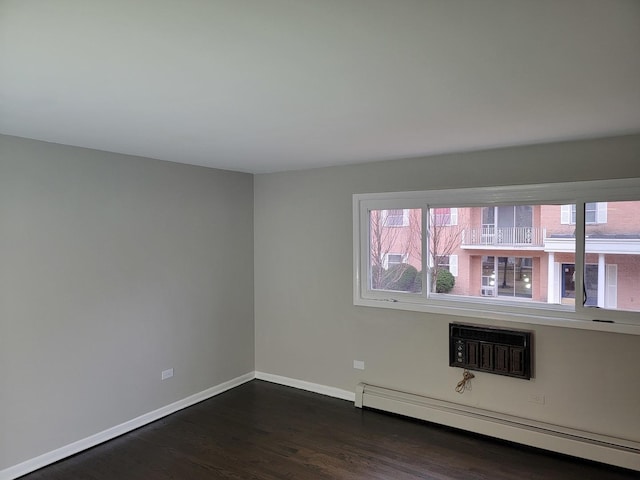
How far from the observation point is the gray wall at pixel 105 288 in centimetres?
306

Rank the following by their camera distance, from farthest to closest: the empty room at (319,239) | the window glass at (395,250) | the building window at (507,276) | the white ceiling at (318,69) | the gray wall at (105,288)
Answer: the window glass at (395,250), the building window at (507,276), the gray wall at (105,288), the empty room at (319,239), the white ceiling at (318,69)

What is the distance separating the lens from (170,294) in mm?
4148

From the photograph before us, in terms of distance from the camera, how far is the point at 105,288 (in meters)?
3.60

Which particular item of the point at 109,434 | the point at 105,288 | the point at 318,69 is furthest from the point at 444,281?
the point at 109,434

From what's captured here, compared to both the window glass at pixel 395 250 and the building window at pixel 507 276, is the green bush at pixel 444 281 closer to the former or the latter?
the window glass at pixel 395 250

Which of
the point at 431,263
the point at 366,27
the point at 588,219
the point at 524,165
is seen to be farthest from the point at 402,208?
the point at 366,27

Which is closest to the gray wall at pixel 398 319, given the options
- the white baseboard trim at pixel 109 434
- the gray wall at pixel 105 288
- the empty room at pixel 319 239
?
the empty room at pixel 319 239

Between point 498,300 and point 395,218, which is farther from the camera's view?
point 395,218

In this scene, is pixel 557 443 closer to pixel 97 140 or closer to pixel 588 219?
pixel 588 219

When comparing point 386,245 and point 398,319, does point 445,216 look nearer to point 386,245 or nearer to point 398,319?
point 386,245

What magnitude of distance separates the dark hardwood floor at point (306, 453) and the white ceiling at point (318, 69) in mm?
2433

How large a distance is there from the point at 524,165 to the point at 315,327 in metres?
2.60

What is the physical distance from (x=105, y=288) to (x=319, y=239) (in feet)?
6.91

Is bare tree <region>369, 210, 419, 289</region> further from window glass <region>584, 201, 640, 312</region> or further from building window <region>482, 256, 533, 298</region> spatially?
window glass <region>584, 201, 640, 312</region>
